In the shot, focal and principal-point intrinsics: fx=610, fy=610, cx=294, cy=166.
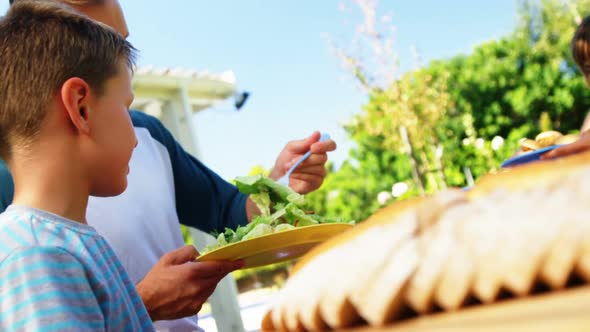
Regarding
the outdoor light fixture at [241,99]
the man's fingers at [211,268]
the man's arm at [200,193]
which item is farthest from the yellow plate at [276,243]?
the outdoor light fixture at [241,99]

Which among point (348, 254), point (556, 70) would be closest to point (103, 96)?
point (348, 254)

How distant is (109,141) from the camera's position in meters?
1.40

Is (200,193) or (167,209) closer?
(167,209)

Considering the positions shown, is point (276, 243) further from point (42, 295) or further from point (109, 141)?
point (42, 295)

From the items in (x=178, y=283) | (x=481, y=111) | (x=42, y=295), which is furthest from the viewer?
(x=481, y=111)

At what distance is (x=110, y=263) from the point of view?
1.28 metres

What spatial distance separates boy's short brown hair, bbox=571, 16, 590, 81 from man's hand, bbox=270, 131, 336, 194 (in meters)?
1.59

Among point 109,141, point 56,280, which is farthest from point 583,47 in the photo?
point 56,280

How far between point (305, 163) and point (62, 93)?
3.19 ft

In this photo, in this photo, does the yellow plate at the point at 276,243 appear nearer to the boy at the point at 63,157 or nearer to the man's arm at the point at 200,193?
the boy at the point at 63,157

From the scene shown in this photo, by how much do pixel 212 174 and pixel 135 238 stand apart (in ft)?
1.85

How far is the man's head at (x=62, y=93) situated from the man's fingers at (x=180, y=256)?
0.77ft

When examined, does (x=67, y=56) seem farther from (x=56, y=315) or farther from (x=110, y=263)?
(x=56, y=315)

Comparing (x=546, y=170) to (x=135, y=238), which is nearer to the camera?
(x=546, y=170)
